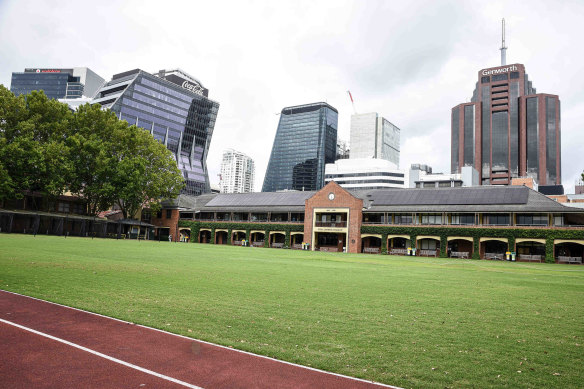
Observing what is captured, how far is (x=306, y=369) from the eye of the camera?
18.4 ft

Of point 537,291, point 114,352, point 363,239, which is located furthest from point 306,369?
point 363,239

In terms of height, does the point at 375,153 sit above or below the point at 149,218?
above

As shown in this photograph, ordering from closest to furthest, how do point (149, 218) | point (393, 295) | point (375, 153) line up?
point (393, 295) → point (149, 218) → point (375, 153)

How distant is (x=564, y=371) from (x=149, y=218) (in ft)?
232

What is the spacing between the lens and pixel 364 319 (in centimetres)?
883

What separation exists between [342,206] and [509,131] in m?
116

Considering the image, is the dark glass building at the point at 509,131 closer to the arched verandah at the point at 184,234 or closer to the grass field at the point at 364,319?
the arched verandah at the point at 184,234

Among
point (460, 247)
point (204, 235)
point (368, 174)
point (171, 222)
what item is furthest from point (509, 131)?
point (171, 222)

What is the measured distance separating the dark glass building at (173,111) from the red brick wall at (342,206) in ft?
258

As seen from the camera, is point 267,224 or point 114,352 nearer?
point 114,352

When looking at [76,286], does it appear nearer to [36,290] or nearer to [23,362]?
[36,290]

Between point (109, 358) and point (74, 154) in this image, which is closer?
point (109, 358)

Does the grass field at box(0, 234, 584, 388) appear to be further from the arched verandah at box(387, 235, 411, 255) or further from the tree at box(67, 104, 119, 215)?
the tree at box(67, 104, 119, 215)

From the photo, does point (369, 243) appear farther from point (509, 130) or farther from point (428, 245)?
point (509, 130)
